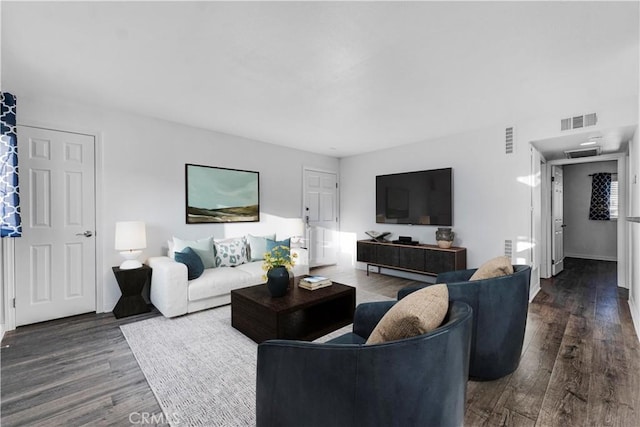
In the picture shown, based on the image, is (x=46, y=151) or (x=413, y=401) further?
(x=46, y=151)

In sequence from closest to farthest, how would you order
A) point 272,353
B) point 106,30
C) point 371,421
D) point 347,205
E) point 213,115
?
point 371,421, point 272,353, point 106,30, point 213,115, point 347,205

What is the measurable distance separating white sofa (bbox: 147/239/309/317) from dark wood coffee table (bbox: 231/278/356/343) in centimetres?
61

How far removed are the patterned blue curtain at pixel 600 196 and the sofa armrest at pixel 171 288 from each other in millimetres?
8371

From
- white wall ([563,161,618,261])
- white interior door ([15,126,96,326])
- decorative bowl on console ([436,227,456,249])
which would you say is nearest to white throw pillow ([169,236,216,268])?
white interior door ([15,126,96,326])

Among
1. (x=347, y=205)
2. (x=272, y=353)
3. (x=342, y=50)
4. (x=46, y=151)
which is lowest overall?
(x=272, y=353)

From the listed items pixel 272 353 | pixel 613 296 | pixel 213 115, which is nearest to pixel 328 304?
pixel 272 353

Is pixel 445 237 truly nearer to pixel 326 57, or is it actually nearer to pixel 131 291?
pixel 326 57

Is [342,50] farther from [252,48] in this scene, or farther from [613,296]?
[613,296]

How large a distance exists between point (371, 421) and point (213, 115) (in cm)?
349

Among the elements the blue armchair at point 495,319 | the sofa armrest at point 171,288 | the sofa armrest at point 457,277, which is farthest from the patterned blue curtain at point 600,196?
the sofa armrest at point 171,288

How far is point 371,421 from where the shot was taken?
919mm

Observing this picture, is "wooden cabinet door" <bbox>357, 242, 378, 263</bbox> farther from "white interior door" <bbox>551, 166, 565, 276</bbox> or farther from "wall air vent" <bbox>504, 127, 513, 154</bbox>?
"white interior door" <bbox>551, 166, 565, 276</bbox>

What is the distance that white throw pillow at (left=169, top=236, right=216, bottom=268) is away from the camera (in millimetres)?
3486

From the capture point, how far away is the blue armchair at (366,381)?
0.91 metres
